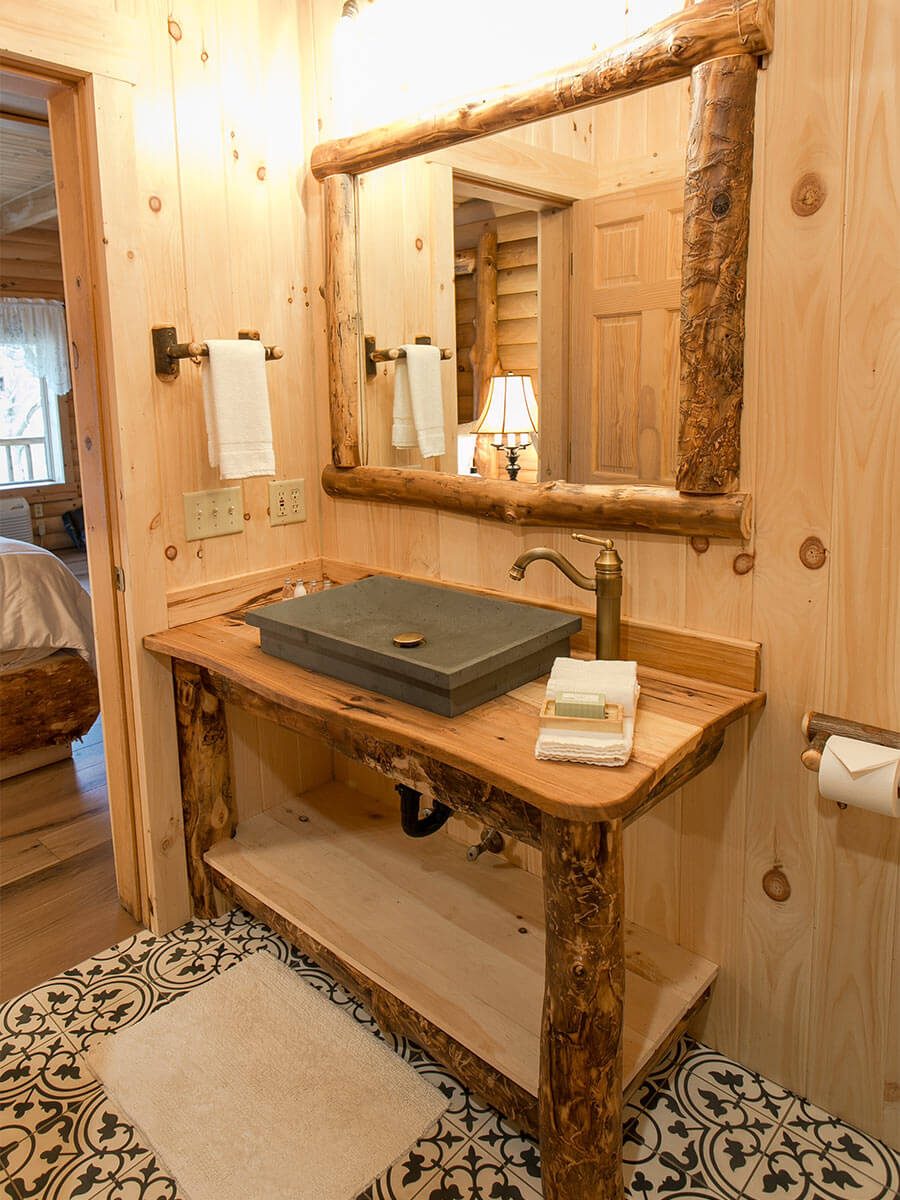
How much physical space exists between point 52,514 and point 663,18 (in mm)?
6906

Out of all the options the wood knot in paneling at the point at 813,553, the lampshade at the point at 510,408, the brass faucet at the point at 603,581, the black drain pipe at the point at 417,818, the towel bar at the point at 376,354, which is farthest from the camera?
the towel bar at the point at 376,354

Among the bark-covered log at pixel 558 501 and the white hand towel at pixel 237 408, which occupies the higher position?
the white hand towel at pixel 237 408

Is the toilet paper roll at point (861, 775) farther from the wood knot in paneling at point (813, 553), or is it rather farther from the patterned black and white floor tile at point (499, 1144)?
the patterned black and white floor tile at point (499, 1144)

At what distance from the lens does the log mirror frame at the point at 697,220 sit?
1345mm

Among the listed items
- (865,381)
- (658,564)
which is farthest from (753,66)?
(658,564)

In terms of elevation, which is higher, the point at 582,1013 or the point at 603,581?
the point at 603,581

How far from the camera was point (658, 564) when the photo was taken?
1.62 meters

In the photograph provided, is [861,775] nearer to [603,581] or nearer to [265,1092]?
[603,581]

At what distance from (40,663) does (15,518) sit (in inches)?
170

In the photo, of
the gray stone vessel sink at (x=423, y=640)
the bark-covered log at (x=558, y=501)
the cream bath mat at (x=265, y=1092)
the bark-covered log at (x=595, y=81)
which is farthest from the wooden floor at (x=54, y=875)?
the bark-covered log at (x=595, y=81)

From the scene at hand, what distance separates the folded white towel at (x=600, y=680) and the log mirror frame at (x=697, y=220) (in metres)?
0.27

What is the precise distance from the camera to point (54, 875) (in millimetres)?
2393

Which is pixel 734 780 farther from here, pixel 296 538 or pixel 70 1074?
pixel 70 1074

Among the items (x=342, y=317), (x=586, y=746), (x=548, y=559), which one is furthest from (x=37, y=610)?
(x=586, y=746)
